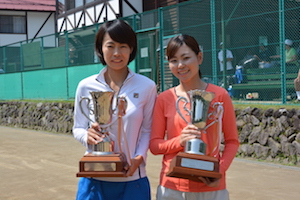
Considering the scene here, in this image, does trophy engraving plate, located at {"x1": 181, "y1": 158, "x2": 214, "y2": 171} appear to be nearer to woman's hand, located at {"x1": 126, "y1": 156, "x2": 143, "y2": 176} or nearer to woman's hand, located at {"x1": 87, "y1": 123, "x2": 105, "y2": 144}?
woman's hand, located at {"x1": 126, "y1": 156, "x2": 143, "y2": 176}

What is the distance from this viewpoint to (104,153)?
2.35 m

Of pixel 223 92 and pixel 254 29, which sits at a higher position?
pixel 254 29

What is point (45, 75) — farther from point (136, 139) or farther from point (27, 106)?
point (136, 139)

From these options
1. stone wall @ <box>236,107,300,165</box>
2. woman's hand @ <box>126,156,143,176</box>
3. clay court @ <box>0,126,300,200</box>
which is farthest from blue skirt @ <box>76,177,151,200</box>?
stone wall @ <box>236,107,300,165</box>

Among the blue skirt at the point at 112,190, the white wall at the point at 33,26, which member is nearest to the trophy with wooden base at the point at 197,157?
the blue skirt at the point at 112,190

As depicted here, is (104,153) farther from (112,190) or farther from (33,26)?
(33,26)

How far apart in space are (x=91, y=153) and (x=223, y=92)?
2.46 feet

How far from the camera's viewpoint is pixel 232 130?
8.00 feet

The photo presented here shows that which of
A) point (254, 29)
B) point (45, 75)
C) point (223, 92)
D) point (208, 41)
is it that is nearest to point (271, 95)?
point (254, 29)

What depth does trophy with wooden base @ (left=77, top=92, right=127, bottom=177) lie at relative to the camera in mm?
2301

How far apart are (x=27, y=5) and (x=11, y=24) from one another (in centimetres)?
167

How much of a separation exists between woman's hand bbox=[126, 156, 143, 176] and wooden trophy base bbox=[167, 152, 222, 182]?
260 millimetres

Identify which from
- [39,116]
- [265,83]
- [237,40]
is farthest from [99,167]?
[39,116]

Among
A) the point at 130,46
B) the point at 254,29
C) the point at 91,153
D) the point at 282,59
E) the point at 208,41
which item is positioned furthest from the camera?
the point at 208,41
